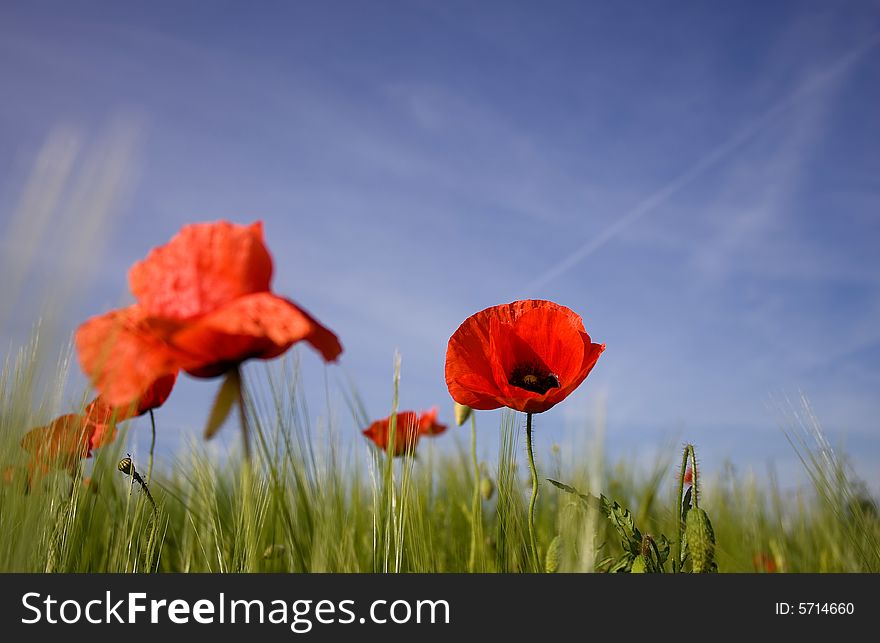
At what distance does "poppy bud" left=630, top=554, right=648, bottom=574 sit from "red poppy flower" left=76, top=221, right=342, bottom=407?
1.59 ft

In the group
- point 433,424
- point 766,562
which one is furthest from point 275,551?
point 766,562

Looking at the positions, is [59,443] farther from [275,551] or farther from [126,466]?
[275,551]

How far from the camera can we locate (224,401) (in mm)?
901

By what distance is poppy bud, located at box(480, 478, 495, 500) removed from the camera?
1.68m

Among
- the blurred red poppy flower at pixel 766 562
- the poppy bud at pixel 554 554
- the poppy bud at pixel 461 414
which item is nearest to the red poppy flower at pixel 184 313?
the poppy bud at pixel 554 554

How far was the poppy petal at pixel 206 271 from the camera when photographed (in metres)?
0.86

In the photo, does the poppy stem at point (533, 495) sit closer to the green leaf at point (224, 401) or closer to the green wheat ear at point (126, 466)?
the green leaf at point (224, 401)

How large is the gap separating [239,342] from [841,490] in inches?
39.7
